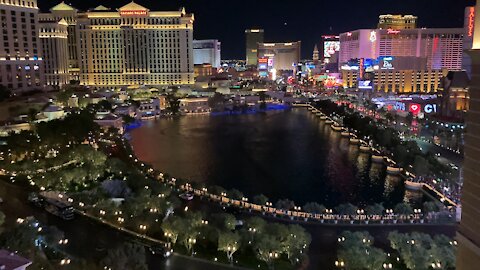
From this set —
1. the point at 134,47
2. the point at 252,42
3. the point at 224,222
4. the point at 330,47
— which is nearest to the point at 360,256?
the point at 224,222

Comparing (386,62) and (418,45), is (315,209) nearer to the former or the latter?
(386,62)

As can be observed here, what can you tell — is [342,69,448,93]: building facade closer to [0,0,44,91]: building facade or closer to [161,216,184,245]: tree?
[0,0,44,91]: building facade

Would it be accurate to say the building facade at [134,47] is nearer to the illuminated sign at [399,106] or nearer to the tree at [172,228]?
the illuminated sign at [399,106]

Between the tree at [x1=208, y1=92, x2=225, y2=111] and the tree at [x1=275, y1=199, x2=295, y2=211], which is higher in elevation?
the tree at [x1=208, y1=92, x2=225, y2=111]

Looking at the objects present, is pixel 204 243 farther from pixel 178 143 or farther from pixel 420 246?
pixel 178 143

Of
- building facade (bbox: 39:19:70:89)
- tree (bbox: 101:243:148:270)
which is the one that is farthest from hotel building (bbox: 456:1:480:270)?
building facade (bbox: 39:19:70:89)

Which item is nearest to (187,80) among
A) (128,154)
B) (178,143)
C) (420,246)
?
(178,143)

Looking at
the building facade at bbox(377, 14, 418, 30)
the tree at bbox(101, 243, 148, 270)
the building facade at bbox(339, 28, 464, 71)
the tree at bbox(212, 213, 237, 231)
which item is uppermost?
the building facade at bbox(377, 14, 418, 30)
